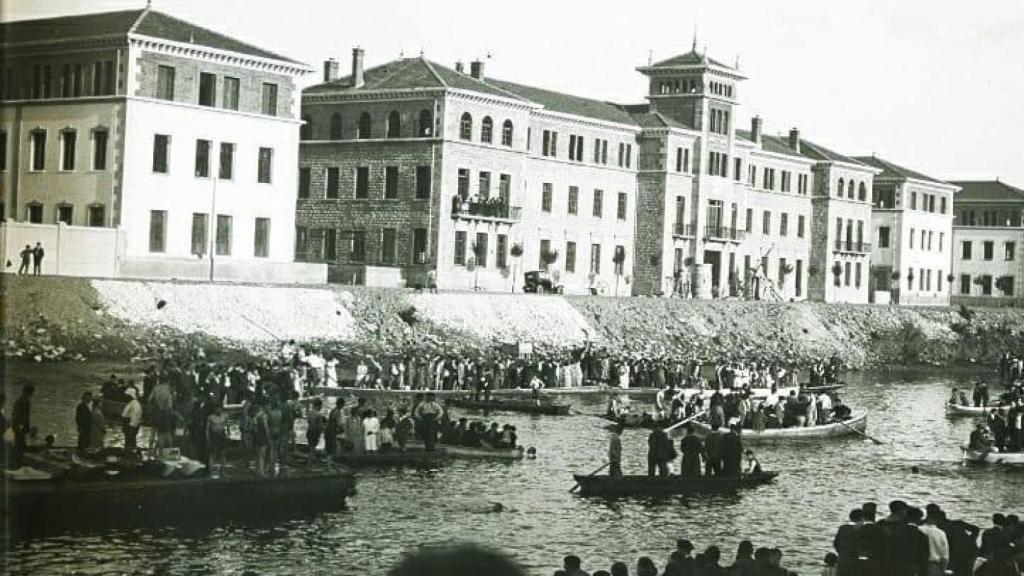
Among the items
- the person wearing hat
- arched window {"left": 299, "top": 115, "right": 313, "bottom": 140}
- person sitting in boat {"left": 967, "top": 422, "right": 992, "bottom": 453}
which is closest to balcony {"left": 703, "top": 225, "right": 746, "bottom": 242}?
arched window {"left": 299, "top": 115, "right": 313, "bottom": 140}

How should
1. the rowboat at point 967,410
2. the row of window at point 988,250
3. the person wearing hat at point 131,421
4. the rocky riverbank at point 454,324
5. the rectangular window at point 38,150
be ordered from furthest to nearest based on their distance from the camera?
the row of window at point 988,250
the rectangular window at point 38,150
the rowboat at point 967,410
the rocky riverbank at point 454,324
the person wearing hat at point 131,421

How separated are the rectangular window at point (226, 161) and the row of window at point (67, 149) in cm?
525

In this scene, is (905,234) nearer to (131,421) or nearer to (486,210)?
A: (486,210)

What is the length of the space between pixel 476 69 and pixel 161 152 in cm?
2566

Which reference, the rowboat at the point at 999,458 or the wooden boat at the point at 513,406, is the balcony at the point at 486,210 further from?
the rowboat at the point at 999,458

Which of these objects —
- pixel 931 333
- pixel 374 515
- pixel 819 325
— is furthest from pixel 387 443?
pixel 931 333

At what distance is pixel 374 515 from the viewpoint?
27.8 metres

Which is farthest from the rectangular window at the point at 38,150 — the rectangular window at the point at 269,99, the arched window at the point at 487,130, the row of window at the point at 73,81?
the arched window at the point at 487,130

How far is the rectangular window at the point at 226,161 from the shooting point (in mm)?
60500

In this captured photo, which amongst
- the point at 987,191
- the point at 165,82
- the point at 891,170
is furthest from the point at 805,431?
the point at 987,191

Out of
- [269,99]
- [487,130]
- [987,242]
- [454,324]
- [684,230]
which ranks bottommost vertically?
[454,324]

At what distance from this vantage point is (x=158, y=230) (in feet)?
190

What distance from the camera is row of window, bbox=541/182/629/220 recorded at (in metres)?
80.8

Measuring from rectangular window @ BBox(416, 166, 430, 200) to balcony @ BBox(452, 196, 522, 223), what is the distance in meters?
1.46
